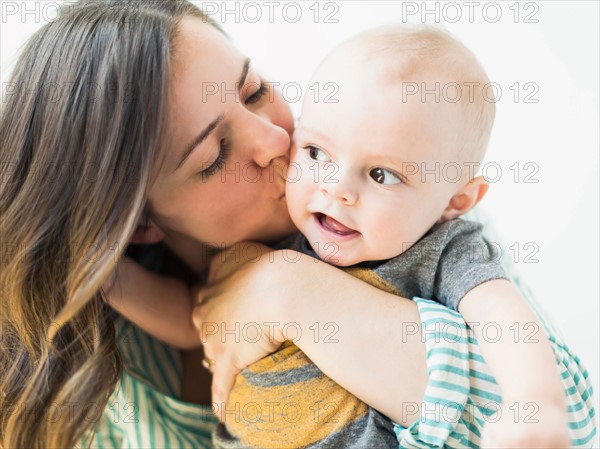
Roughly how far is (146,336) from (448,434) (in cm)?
70

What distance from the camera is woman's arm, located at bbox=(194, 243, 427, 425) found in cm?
108

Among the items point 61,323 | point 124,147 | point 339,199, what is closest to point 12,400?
point 61,323

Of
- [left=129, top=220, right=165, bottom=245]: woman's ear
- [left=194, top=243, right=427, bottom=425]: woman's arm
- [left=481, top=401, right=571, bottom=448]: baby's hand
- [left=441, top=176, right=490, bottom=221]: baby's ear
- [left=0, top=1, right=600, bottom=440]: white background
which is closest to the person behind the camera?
[left=481, top=401, right=571, bottom=448]: baby's hand

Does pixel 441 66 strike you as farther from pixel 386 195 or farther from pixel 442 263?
pixel 442 263

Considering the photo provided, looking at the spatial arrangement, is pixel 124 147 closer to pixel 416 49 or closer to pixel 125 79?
pixel 125 79

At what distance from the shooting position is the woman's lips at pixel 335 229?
113 cm

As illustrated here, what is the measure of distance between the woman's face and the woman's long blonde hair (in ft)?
0.12

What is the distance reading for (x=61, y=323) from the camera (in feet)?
3.78

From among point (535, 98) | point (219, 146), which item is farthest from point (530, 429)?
point (535, 98)

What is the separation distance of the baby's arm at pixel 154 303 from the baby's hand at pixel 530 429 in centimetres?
68

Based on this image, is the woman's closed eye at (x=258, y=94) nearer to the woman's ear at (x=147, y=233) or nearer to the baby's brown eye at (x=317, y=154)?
the baby's brown eye at (x=317, y=154)

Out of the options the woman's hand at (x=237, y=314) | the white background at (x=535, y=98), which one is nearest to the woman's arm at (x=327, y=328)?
the woman's hand at (x=237, y=314)

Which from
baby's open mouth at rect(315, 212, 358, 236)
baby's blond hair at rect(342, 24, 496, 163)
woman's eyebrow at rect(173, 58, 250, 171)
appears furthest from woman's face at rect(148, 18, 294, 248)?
baby's blond hair at rect(342, 24, 496, 163)

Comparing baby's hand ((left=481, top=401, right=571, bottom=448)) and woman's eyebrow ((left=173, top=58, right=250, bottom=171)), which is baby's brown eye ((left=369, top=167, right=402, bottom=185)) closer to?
woman's eyebrow ((left=173, top=58, right=250, bottom=171))
